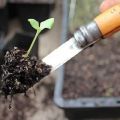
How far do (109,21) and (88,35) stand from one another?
62 millimetres

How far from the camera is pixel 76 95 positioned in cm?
154

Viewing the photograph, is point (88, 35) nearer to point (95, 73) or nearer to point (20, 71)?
point (20, 71)

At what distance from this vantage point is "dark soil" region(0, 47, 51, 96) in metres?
0.96

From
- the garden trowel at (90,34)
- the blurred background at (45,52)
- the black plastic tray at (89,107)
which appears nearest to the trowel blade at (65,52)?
the garden trowel at (90,34)

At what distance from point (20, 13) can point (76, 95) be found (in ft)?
2.63

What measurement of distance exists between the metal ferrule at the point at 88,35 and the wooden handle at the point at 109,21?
0.01 m

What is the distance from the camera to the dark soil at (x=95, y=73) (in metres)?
1.56

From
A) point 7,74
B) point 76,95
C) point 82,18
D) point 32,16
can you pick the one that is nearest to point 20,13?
point 32,16

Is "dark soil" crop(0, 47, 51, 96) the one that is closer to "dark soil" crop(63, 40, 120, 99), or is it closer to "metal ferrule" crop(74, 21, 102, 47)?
"metal ferrule" crop(74, 21, 102, 47)

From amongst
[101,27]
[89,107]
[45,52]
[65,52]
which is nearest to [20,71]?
[65,52]

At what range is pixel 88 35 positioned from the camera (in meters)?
0.93

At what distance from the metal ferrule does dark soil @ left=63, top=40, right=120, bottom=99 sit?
1.92 ft

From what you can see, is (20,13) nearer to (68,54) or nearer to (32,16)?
(32,16)

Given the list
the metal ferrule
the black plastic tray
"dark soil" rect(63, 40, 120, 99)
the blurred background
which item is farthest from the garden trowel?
"dark soil" rect(63, 40, 120, 99)
